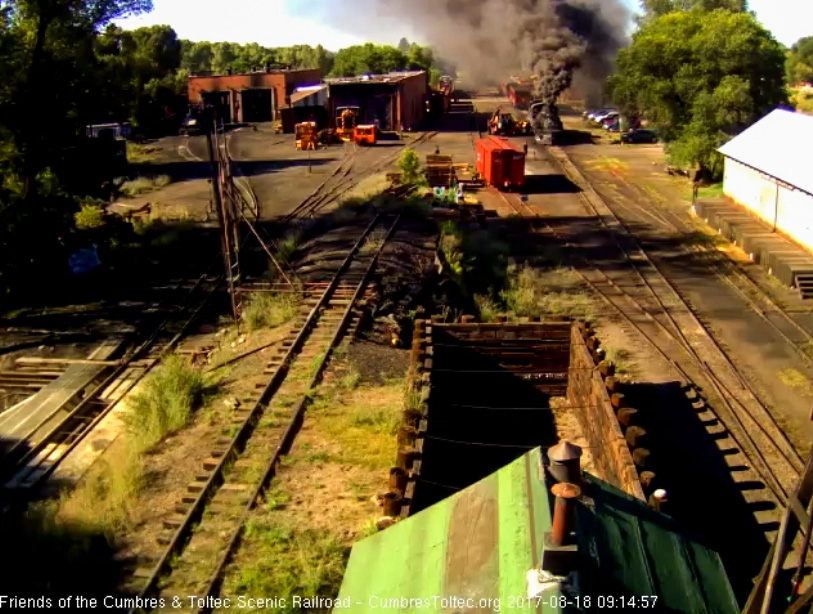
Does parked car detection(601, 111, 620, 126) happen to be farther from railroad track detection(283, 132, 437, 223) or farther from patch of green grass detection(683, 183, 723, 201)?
patch of green grass detection(683, 183, 723, 201)

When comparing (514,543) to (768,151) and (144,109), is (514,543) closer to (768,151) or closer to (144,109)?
(768,151)

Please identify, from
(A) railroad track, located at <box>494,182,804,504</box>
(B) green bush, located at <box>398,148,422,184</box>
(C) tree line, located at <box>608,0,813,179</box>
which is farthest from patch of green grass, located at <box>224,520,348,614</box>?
(C) tree line, located at <box>608,0,813,179</box>

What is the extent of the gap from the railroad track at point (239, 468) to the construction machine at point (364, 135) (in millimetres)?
33374

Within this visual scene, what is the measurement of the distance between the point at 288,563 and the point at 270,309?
9.78 m

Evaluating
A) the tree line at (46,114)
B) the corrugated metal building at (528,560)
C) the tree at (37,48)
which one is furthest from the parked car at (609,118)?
the corrugated metal building at (528,560)

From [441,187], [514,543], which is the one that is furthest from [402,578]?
[441,187]

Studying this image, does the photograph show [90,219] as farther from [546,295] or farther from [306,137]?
[306,137]

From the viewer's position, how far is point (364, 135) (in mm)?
49688

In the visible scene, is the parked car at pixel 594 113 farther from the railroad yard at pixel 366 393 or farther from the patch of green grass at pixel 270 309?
the patch of green grass at pixel 270 309

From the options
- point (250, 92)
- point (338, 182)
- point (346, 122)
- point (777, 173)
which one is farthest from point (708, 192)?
point (250, 92)

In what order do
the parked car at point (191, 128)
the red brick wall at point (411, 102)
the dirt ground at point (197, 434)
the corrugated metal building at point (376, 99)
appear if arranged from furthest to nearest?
the parked car at point (191, 128) → the red brick wall at point (411, 102) → the corrugated metal building at point (376, 99) → the dirt ground at point (197, 434)

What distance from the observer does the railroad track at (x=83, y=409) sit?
12086 mm

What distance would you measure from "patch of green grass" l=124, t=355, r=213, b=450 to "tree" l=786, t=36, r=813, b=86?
98.8 m

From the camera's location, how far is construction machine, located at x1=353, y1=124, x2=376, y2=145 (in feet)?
163
